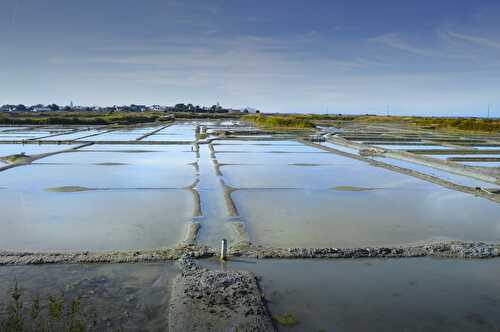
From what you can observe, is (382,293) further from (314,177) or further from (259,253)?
(314,177)

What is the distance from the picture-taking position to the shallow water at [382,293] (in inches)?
163

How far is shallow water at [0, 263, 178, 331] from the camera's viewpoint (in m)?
4.07

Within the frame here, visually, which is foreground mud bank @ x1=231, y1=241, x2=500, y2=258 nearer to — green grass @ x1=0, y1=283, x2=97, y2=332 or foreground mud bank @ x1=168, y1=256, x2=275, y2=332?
foreground mud bank @ x1=168, y1=256, x2=275, y2=332

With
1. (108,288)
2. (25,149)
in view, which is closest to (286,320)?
(108,288)

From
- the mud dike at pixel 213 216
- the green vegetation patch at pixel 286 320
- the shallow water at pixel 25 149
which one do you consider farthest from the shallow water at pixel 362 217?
the shallow water at pixel 25 149

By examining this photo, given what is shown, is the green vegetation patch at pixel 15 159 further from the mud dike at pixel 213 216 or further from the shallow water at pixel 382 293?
the shallow water at pixel 382 293

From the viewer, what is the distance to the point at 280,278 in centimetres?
518

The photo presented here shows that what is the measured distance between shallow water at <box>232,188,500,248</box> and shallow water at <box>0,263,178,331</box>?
78.4 inches

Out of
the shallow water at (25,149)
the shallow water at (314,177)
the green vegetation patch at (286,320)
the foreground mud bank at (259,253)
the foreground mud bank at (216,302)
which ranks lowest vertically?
the green vegetation patch at (286,320)

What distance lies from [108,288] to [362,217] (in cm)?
516

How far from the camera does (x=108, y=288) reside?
471 centimetres

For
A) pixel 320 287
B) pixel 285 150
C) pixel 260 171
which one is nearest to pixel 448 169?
pixel 260 171

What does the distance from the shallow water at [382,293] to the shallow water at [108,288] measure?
3.01ft

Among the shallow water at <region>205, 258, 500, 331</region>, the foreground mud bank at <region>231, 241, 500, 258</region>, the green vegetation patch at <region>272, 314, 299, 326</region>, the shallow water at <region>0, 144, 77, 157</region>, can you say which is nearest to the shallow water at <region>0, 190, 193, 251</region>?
A: the foreground mud bank at <region>231, 241, 500, 258</region>
